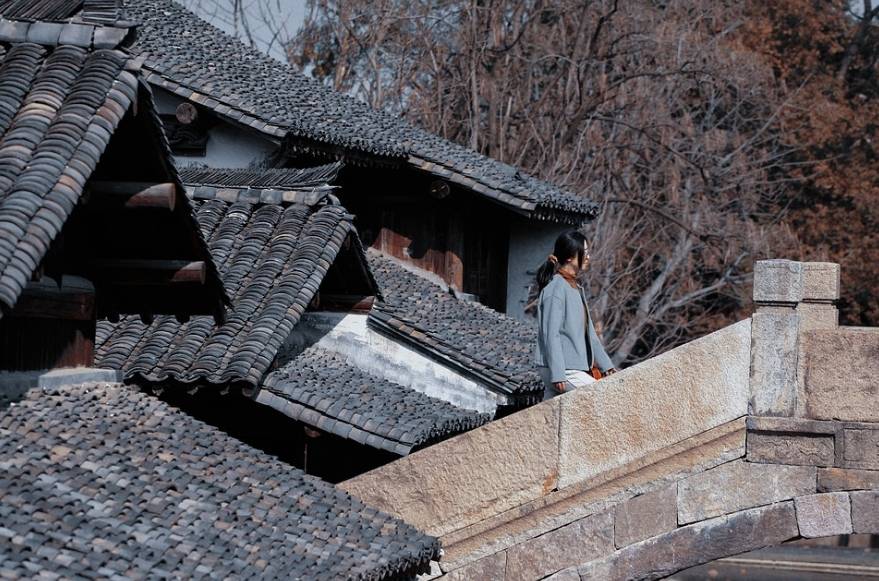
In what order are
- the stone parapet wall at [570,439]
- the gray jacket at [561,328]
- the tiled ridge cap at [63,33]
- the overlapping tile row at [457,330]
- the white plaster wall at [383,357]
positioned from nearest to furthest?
the tiled ridge cap at [63,33] → the stone parapet wall at [570,439] → the gray jacket at [561,328] → the white plaster wall at [383,357] → the overlapping tile row at [457,330]

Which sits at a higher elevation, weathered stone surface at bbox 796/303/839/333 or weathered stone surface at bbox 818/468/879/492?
weathered stone surface at bbox 796/303/839/333

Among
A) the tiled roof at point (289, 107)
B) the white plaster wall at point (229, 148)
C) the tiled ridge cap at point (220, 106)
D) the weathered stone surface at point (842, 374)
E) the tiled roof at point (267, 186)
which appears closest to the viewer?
the weathered stone surface at point (842, 374)

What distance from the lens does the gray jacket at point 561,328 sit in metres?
7.47

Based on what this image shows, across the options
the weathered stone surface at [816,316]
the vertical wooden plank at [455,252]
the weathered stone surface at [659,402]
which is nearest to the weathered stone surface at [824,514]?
the weathered stone surface at [659,402]

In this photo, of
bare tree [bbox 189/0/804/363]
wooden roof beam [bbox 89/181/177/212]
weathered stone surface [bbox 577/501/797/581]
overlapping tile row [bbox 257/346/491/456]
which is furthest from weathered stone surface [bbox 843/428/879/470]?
bare tree [bbox 189/0/804/363]

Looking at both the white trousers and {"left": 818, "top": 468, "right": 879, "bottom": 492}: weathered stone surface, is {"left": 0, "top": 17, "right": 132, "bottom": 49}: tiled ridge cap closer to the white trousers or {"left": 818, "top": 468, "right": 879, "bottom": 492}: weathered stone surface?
the white trousers

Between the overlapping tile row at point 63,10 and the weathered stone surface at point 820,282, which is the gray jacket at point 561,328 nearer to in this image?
the weathered stone surface at point 820,282

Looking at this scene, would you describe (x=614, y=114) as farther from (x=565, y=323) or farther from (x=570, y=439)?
(x=570, y=439)

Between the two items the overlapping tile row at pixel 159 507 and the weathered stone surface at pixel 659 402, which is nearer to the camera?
the overlapping tile row at pixel 159 507

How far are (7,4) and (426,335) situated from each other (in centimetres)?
748

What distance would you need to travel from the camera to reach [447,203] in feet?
56.5

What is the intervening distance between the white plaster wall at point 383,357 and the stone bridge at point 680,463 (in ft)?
11.3

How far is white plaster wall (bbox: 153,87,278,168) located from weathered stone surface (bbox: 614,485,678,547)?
24.2ft

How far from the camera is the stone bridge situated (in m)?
7.16
